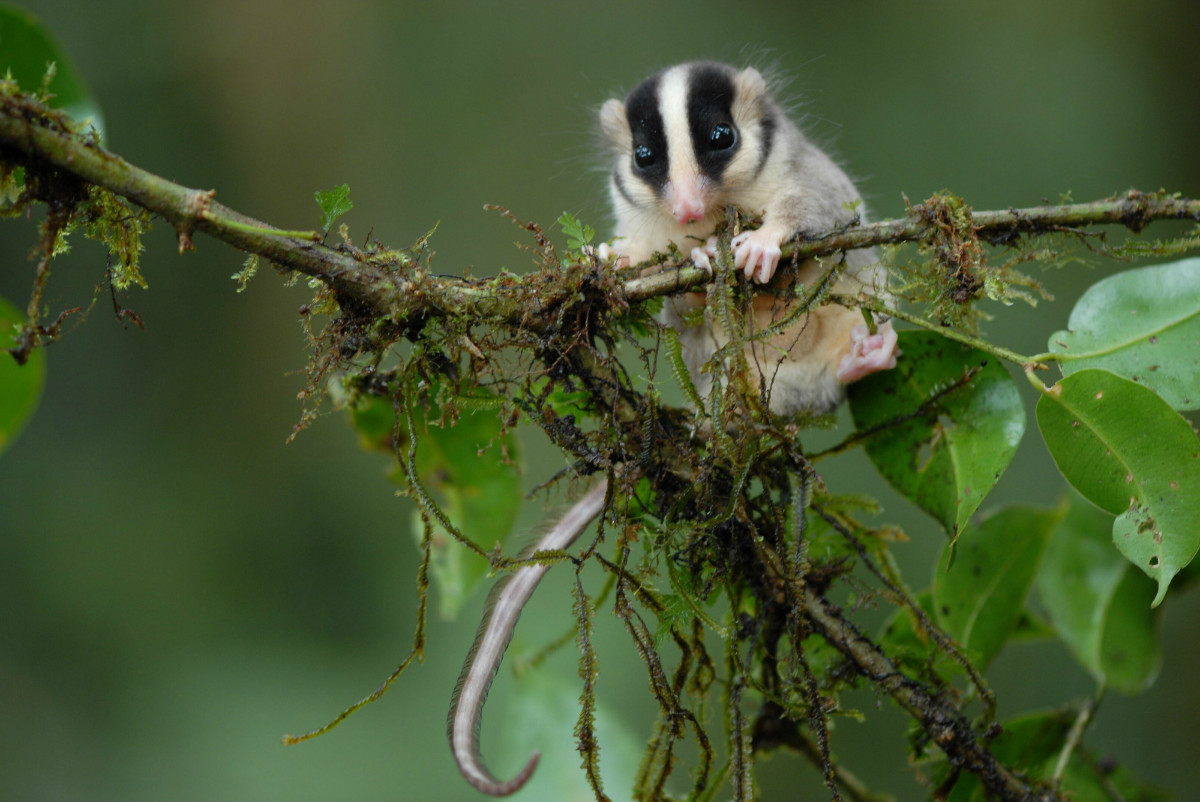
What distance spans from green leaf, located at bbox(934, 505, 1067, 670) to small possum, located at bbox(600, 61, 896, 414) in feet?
1.28

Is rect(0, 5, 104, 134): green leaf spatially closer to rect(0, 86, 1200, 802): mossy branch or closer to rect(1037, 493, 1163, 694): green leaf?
rect(0, 86, 1200, 802): mossy branch

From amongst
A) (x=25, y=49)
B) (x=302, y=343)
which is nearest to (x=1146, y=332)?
(x=25, y=49)

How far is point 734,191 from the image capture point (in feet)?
6.40

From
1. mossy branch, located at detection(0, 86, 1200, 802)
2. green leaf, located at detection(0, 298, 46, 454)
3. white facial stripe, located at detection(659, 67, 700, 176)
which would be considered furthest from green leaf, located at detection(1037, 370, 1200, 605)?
green leaf, located at detection(0, 298, 46, 454)

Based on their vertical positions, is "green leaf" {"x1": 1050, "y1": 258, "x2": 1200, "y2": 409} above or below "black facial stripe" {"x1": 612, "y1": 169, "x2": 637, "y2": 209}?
below

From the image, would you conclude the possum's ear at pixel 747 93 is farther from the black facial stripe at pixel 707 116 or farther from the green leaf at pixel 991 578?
the green leaf at pixel 991 578

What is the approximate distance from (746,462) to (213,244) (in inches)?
148

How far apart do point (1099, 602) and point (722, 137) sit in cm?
125

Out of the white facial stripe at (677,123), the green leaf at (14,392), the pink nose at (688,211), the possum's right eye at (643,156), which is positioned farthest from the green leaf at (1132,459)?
the green leaf at (14,392)

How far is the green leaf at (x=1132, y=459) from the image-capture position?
111cm

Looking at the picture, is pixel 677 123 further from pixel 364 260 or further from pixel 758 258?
pixel 364 260

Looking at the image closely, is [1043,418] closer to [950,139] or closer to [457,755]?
[457,755]

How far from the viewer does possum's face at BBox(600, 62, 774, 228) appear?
1.90 metres

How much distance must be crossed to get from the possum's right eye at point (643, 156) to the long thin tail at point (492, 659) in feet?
3.01
